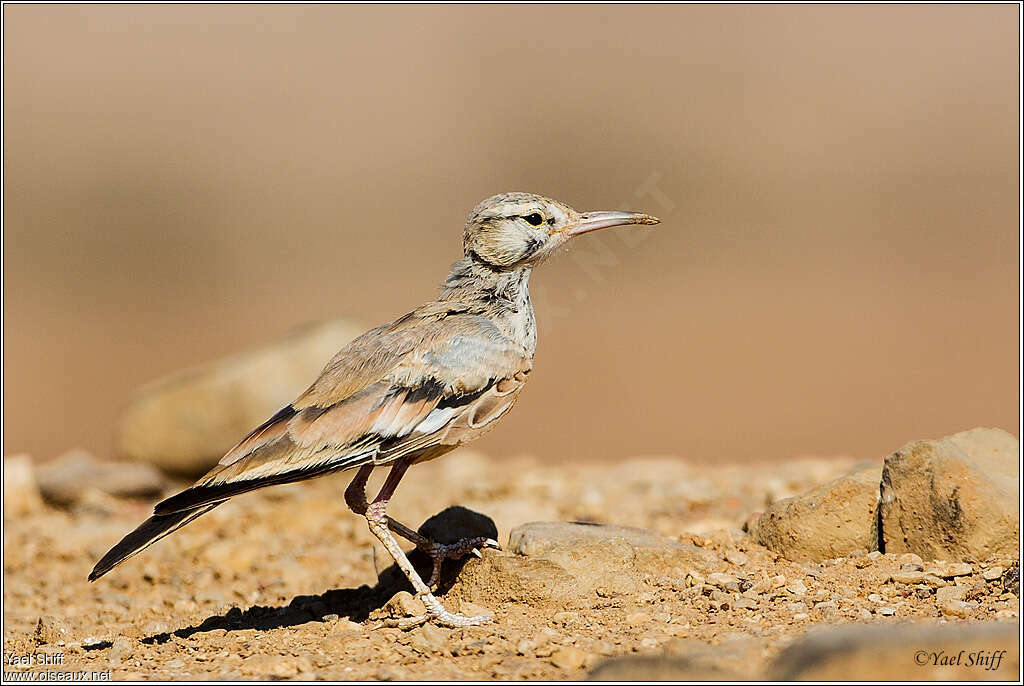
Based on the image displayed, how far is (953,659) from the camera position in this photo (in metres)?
4.37

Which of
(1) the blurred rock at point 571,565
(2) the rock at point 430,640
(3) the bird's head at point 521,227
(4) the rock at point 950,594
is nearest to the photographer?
(2) the rock at point 430,640

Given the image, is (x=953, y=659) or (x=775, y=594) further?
(x=775, y=594)

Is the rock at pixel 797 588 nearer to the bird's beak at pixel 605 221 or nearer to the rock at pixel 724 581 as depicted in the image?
the rock at pixel 724 581

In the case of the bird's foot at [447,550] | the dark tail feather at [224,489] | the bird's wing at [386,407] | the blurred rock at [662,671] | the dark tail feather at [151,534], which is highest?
the bird's wing at [386,407]

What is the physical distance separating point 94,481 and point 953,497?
9.05m

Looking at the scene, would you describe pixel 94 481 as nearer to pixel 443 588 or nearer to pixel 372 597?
pixel 372 597

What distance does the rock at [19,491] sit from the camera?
38.0 feet

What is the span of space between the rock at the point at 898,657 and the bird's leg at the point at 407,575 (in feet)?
7.35

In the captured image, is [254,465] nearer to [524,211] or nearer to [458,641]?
[458,641]

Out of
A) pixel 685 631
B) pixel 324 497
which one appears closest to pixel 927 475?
pixel 685 631

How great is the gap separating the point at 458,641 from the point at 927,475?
2915 millimetres

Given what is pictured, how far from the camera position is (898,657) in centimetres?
433

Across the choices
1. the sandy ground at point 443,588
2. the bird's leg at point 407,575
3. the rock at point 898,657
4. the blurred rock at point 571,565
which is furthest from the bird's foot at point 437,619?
the rock at point 898,657

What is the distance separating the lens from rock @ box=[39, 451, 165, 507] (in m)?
12.0
